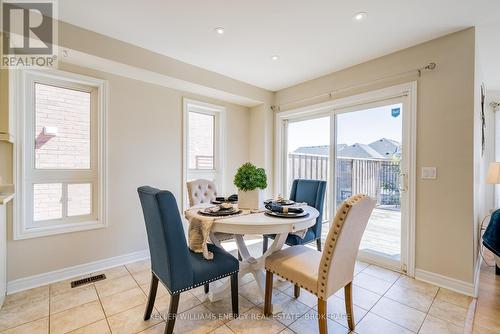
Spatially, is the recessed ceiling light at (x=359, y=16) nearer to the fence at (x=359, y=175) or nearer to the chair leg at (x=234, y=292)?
the fence at (x=359, y=175)

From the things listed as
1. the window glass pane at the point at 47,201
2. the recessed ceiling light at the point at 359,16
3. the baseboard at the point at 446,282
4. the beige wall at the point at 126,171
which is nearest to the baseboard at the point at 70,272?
the beige wall at the point at 126,171

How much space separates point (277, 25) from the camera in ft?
7.04

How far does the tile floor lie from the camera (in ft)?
5.49

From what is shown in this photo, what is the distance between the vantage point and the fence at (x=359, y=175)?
274 cm

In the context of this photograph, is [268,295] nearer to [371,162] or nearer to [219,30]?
[371,162]

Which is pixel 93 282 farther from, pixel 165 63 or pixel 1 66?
pixel 165 63

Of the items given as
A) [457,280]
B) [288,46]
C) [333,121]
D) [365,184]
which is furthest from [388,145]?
[288,46]

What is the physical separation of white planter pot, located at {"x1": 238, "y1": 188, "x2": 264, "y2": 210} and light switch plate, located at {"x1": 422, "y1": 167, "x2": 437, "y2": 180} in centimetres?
175

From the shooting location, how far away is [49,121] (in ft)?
7.83

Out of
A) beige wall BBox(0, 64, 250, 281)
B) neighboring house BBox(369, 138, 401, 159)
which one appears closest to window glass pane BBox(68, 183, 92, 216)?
beige wall BBox(0, 64, 250, 281)

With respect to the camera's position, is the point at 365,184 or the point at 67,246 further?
the point at 365,184

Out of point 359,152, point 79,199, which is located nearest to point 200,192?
point 79,199

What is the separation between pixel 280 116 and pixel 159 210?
9.58 ft

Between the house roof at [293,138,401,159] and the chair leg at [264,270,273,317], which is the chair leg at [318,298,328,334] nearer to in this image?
the chair leg at [264,270,273,317]
